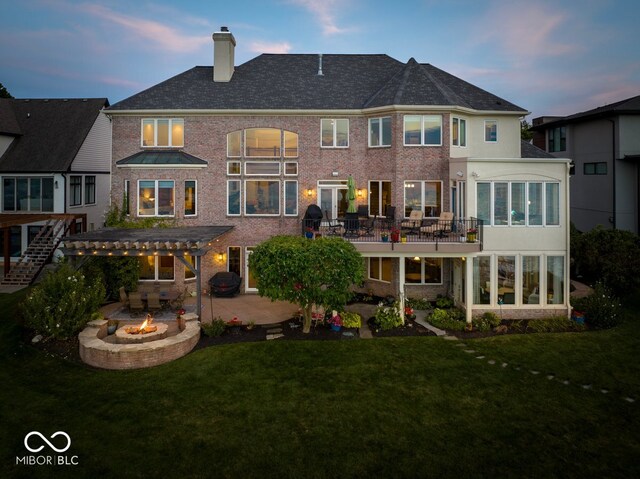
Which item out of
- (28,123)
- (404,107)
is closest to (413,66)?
(404,107)

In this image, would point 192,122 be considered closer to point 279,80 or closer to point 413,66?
point 279,80

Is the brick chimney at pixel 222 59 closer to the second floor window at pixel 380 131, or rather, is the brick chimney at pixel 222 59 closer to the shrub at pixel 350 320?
the second floor window at pixel 380 131

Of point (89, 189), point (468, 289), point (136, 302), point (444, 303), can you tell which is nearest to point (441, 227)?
point (468, 289)

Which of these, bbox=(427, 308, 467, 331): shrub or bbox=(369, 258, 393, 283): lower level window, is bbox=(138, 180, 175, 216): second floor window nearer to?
bbox=(369, 258, 393, 283): lower level window

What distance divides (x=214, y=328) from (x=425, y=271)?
35.7ft

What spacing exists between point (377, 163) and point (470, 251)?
729 centimetres

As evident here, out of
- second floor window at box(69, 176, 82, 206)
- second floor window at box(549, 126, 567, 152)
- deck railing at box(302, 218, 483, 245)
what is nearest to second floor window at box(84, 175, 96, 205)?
second floor window at box(69, 176, 82, 206)

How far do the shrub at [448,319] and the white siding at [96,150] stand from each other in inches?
925

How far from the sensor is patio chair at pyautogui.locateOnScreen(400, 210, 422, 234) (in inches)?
766

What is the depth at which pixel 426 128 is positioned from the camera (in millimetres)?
21203

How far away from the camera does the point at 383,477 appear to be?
27.8ft

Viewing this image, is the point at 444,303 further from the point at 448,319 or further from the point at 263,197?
the point at 263,197

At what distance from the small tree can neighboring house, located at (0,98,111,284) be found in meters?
15.3

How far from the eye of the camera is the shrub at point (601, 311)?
17.5 metres
